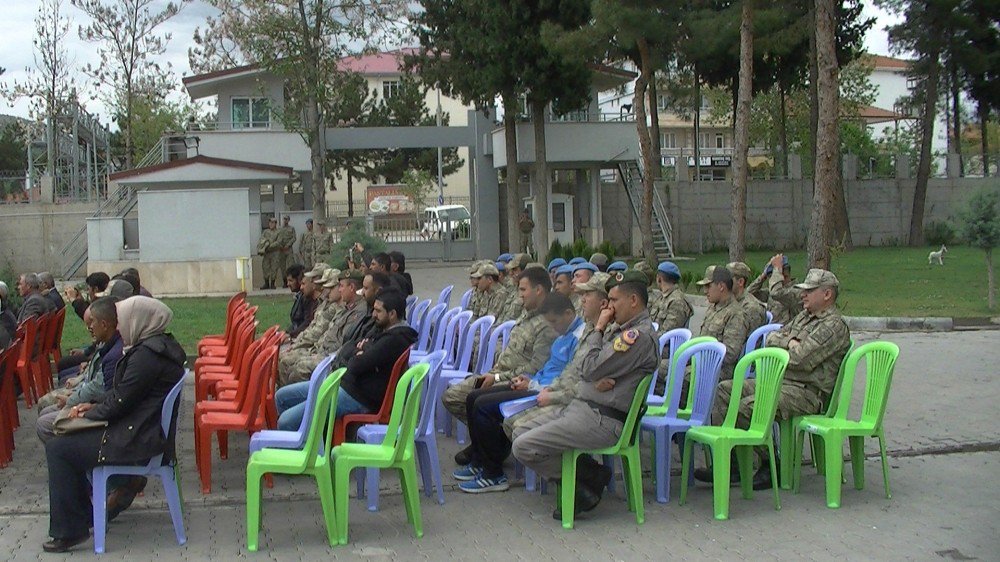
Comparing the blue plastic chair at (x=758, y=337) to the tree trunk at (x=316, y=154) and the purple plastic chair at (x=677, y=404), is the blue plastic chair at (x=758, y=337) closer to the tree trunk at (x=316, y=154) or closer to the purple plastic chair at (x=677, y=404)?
the purple plastic chair at (x=677, y=404)

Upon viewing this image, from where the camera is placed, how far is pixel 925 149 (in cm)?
3847

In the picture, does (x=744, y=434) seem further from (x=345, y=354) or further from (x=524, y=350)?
(x=345, y=354)

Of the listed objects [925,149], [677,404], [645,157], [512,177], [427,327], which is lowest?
[677,404]

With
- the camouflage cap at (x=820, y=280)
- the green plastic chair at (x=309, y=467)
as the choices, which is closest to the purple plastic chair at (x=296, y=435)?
the green plastic chair at (x=309, y=467)

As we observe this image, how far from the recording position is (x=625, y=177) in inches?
1516

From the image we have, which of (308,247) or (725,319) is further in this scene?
(308,247)

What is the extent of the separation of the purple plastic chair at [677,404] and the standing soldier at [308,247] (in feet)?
69.9

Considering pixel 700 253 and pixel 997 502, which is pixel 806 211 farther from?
pixel 997 502

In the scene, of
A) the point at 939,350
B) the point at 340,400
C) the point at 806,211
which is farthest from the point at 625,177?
the point at 340,400

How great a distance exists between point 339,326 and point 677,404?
367cm

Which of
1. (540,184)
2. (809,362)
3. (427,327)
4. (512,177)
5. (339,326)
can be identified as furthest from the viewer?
(512,177)

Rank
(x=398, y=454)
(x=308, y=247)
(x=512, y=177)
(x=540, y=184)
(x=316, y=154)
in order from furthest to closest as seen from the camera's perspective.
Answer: (x=512, y=177)
(x=540, y=184)
(x=316, y=154)
(x=308, y=247)
(x=398, y=454)

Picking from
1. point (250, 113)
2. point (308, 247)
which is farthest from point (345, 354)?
point (250, 113)

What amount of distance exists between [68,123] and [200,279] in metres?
18.5
